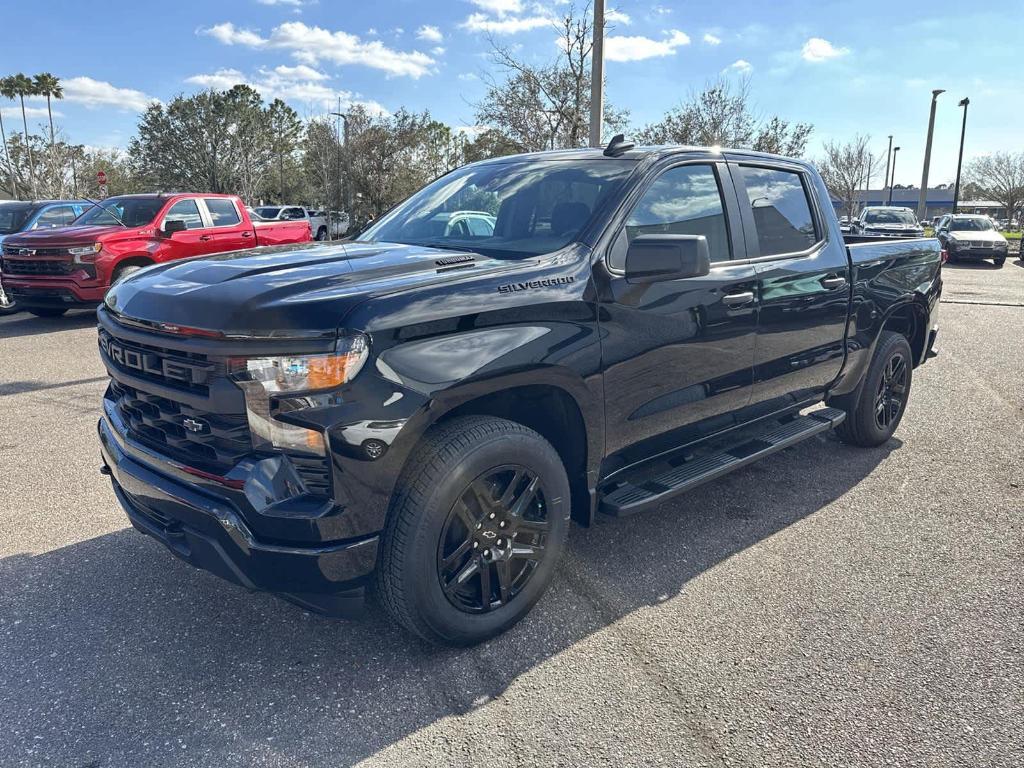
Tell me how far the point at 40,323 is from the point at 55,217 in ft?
10.1

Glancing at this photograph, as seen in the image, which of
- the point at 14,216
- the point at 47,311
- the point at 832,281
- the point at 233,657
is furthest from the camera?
the point at 14,216

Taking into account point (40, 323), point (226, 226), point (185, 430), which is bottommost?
point (40, 323)

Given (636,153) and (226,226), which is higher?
(636,153)

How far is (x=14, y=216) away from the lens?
527 inches

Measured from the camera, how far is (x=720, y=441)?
3.93 m

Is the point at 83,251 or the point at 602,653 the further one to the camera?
the point at 83,251

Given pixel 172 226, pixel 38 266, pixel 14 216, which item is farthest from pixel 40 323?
pixel 14 216

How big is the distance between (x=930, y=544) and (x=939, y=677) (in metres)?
1.28

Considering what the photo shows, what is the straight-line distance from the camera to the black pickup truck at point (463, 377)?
7.75 ft

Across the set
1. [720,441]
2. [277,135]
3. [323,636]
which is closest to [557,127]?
[720,441]

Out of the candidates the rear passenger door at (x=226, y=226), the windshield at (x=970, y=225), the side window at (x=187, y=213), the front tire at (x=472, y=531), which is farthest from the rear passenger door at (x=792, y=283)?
the windshield at (x=970, y=225)

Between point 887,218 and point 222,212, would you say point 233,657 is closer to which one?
point 222,212

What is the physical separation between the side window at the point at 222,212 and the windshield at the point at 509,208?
8.87 m

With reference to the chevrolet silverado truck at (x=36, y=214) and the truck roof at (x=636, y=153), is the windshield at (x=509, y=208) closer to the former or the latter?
the truck roof at (x=636, y=153)
